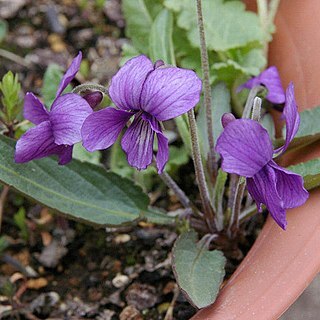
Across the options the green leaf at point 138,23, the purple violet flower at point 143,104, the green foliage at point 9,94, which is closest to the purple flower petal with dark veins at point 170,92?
the purple violet flower at point 143,104

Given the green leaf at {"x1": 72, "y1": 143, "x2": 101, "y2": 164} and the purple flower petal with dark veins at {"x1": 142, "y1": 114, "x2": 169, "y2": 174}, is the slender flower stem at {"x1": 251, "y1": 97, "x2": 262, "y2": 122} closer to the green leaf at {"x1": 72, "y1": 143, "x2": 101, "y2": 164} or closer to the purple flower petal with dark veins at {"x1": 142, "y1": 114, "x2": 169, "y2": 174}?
the purple flower petal with dark veins at {"x1": 142, "y1": 114, "x2": 169, "y2": 174}

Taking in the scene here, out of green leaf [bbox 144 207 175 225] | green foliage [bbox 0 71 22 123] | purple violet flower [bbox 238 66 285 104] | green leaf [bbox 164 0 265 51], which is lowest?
green leaf [bbox 144 207 175 225]

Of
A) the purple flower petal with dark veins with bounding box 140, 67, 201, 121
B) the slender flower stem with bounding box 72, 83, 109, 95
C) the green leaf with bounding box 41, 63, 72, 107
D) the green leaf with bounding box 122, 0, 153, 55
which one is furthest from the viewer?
the green leaf with bounding box 122, 0, 153, 55

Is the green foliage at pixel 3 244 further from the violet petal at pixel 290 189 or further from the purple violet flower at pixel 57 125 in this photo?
the violet petal at pixel 290 189

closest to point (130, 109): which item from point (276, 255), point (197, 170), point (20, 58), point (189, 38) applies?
point (197, 170)

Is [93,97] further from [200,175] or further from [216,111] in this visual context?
[216,111]

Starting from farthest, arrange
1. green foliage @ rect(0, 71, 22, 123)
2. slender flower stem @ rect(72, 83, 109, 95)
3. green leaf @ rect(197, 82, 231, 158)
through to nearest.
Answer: green leaf @ rect(197, 82, 231, 158) < green foliage @ rect(0, 71, 22, 123) < slender flower stem @ rect(72, 83, 109, 95)

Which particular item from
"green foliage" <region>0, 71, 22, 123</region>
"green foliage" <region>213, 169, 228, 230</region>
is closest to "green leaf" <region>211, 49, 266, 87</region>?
"green foliage" <region>213, 169, 228, 230</region>
